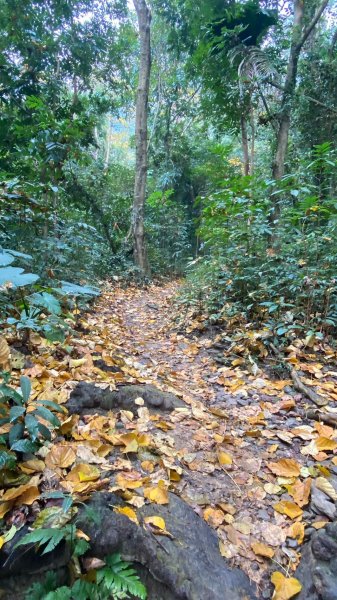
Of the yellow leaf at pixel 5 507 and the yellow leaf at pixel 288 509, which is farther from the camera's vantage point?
the yellow leaf at pixel 288 509

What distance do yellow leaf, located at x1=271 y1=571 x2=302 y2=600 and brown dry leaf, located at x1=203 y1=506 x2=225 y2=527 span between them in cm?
31

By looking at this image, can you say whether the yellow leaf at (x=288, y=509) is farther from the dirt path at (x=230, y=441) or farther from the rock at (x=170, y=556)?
the rock at (x=170, y=556)

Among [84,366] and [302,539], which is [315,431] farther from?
[84,366]

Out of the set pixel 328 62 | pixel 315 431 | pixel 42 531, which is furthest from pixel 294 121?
pixel 42 531

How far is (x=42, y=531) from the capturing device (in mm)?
1170

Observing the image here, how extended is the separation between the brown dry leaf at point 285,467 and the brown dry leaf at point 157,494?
790 mm

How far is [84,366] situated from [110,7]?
978cm

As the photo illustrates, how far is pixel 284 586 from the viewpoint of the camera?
4.69ft

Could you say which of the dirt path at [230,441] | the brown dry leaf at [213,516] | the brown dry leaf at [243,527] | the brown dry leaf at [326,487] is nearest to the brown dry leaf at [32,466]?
the dirt path at [230,441]

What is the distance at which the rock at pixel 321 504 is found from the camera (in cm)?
171

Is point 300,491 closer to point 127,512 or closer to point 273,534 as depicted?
point 273,534

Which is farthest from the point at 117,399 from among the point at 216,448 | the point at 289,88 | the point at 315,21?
the point at 315,21

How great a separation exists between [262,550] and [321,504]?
409mm

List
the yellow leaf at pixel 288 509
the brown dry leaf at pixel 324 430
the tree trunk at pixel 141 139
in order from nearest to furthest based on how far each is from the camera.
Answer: the yellow leaf at pixel 288 509 < the brown dry leaf at pixel 324 430 < the tree trunk at pixel 141 139
